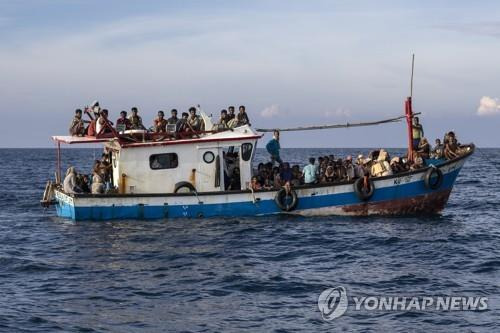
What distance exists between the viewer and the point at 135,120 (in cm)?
2917

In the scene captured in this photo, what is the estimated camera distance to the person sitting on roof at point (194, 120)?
2892 cm

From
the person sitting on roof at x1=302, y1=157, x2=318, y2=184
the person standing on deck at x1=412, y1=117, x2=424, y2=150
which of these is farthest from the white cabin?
the person standing on deck at x1=412, y1=117, x2=424, y2=150

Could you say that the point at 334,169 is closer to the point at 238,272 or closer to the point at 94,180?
the point at 94,180

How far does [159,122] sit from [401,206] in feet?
28.2

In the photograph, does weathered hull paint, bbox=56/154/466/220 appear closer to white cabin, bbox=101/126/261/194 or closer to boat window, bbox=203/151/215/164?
white cabin, bbox=101/126/261/194

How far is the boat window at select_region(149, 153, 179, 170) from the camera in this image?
28.4 m

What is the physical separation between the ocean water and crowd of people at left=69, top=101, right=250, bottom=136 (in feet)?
10.1

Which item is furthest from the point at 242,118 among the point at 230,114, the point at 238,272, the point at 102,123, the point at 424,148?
the point at 238,272

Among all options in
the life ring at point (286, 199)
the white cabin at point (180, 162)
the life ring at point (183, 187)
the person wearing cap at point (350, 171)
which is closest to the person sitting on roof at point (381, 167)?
the person wearing cap at point (350, 171)

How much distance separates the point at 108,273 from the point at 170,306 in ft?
12.0

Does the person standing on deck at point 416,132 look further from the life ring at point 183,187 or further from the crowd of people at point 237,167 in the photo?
the life ring at point 183,187

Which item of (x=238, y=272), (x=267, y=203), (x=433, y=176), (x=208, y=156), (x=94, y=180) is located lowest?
(x=238, y=272)

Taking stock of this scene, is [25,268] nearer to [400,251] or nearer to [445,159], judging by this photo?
[400,251]

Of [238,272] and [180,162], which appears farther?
[180,162]
